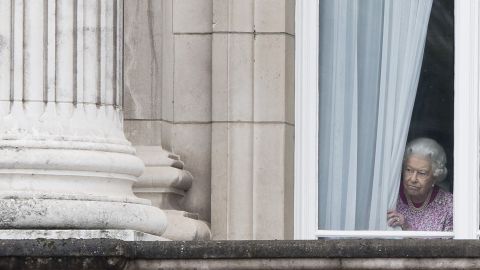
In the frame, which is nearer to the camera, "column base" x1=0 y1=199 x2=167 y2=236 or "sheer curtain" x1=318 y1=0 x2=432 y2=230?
"column base" x1=0 y1=199 x2=167 y2=236

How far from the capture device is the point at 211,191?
14.1 meters

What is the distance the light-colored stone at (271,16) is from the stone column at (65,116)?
4.74 feet

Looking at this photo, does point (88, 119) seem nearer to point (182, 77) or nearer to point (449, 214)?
point (182, 77)

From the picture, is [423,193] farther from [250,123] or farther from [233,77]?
[233,77]

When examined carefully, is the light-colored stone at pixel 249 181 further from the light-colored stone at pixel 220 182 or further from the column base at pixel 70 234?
the column base at pixel 70 234

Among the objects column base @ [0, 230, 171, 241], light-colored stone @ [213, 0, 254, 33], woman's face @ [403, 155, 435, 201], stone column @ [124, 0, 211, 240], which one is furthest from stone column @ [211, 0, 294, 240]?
column base @ [0, 230, 171, 241]

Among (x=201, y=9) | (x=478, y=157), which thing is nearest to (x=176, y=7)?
(x=201, y=9)

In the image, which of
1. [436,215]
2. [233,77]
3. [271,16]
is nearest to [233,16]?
[271,16]

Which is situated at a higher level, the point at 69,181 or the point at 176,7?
the point at 176,7

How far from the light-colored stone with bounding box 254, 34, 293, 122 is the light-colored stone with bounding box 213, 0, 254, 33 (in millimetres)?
115

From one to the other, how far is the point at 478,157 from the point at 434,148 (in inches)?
10.7

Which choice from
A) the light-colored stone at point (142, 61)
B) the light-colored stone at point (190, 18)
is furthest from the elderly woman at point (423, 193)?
the light-colored stone at point (142, 61)

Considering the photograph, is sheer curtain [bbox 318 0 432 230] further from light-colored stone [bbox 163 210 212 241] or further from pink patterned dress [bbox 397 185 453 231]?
light-colored stone [bbox 163 210 212 241]

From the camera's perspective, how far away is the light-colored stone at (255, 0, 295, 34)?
1413 cm
